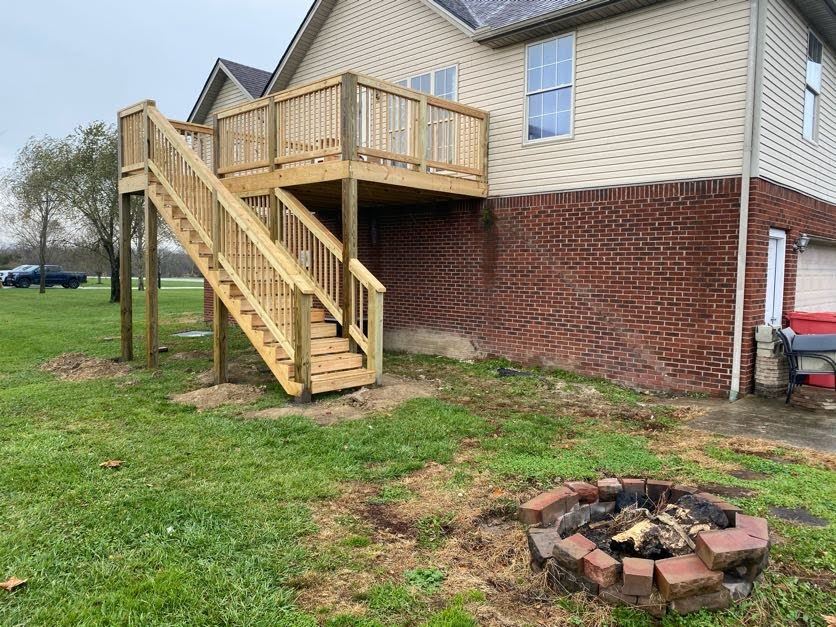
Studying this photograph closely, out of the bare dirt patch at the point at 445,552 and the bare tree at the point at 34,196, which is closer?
the bare dirt patch at the point at 445,552

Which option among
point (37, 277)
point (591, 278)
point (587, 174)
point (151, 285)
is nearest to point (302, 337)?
point (151, 285)

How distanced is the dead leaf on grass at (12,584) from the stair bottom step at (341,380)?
13.3 feet

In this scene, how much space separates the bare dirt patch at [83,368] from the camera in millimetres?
8672

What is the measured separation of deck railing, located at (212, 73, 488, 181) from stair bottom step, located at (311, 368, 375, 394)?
2836 mm

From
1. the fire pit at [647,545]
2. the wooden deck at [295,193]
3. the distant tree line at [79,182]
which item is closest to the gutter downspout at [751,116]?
the wooden deck at [295,193]

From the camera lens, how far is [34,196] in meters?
25.9

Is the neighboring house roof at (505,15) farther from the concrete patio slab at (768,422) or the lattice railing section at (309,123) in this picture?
the concrete patio slab at (768,422)

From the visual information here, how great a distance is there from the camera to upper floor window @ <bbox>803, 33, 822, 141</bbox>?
28.2 ft

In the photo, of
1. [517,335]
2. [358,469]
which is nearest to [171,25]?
[517,335]

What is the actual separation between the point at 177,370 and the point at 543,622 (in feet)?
25.4

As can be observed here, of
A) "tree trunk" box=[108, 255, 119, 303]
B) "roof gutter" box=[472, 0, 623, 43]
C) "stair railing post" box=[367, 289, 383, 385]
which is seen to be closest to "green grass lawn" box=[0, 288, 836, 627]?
"stair railing post" box=[367, 289, 383, 385]

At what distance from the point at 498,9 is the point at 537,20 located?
224cm

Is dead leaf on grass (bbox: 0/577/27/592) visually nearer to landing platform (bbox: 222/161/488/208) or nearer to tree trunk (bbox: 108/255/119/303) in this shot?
landing platform (bbox: 222/161/488/208)

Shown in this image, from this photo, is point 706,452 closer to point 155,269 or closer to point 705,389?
point 705,389
